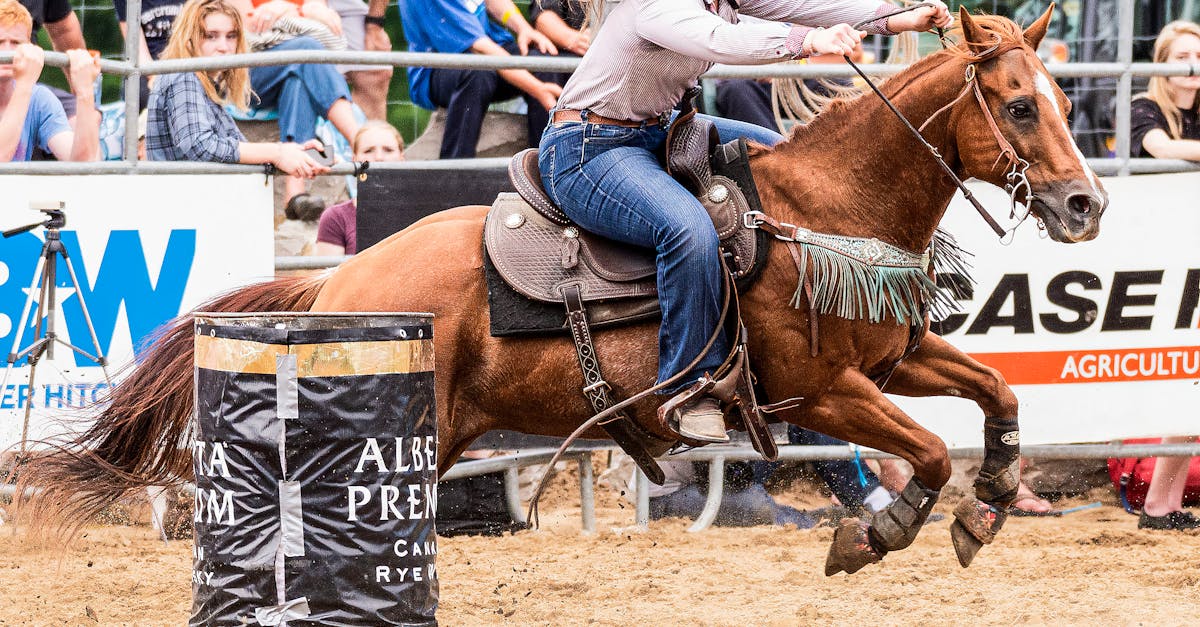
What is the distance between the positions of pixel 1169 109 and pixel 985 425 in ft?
10.0

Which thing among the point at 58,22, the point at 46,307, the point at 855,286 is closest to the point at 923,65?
the point at 855,286

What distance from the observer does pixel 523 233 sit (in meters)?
4.77

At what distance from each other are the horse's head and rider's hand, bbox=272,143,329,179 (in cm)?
312

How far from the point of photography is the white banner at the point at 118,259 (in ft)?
20.6

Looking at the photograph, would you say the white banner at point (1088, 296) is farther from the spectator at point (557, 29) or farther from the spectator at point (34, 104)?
the spectator at point (34, 104)

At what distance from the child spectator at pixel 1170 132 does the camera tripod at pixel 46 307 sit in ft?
16.7

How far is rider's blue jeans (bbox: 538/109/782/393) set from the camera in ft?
14.7

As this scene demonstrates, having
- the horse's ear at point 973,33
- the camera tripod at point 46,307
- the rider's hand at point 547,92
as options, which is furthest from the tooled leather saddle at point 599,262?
→ the rider's hand at point 547,92

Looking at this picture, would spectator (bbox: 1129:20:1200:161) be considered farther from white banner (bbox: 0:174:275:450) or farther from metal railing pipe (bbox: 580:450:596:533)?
white banner (bbox: 0:174:275:450)

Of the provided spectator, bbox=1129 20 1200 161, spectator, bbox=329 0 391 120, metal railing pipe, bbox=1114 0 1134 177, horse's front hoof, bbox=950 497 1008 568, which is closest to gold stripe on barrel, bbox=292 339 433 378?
horse's front hoof, bbox=950 497 1008 568

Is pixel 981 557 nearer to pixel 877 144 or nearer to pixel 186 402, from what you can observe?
pixel 877 144

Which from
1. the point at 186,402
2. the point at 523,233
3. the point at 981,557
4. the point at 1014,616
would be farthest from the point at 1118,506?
the point at 186,402

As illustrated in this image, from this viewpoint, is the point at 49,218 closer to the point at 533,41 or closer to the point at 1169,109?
the point at 533,41

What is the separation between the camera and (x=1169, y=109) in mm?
7098
